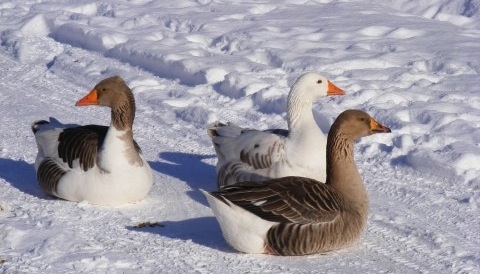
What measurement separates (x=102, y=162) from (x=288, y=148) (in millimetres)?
1546

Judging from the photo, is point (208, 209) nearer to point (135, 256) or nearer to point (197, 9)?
point (135, 256)

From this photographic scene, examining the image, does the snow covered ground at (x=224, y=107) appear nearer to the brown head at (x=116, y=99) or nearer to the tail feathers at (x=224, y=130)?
the tail feathers at (x=224, y=130)

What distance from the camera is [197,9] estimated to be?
15.2 metres

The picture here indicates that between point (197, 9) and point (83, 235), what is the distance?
9.03 metres

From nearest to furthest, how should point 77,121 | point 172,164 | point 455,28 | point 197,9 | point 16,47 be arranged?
point 172,164 → point 77,121 → point 16,47 → point 455,28 → point 197,9

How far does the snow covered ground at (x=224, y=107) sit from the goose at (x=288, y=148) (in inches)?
16.8

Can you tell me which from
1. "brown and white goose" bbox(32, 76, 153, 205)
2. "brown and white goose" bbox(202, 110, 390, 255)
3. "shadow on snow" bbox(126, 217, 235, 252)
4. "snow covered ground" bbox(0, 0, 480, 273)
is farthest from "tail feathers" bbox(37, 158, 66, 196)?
"brown and white goose" bbox(202, 110, 390, 255)

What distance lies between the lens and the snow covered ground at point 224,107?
6445 mm

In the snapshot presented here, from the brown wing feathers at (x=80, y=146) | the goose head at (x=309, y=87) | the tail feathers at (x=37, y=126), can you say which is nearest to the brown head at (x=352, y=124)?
the goose head at (x=309, y=87)

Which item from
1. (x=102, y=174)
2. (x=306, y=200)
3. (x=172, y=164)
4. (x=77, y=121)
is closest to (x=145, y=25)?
(x=77, y=121)

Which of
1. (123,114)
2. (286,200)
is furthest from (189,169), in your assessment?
(286,200)

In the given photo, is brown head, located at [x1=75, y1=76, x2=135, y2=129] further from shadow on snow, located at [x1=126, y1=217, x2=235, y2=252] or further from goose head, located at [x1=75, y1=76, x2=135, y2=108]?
shadow on snow, located at [x1=126, y1=217, x2=235, y2=252]

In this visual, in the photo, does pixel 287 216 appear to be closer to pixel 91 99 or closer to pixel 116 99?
pixel 116 99

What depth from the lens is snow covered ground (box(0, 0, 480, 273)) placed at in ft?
21.1
